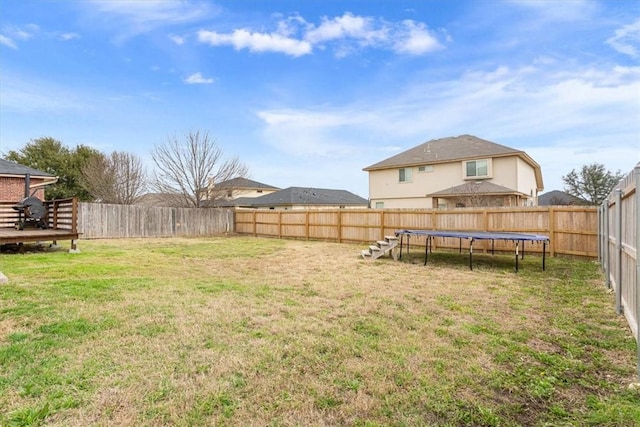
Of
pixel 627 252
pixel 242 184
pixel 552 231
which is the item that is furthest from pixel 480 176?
pixel 242 184

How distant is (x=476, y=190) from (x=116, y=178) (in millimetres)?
25906

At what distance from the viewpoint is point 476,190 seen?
62.0 feet

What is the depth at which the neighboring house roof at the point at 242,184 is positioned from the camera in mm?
22547

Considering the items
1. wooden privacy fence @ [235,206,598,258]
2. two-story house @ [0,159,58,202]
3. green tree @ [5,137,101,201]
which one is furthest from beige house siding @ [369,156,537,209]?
green tree @ [5,137,101,201]

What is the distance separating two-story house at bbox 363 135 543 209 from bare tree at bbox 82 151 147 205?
18303 millimetres

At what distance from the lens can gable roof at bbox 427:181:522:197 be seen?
18422 mm

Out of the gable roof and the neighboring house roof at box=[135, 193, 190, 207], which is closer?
the gable roof

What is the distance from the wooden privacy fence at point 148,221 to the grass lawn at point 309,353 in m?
9.86

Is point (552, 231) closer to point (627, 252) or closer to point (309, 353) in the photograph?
point (627, 252)

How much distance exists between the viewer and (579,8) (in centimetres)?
846

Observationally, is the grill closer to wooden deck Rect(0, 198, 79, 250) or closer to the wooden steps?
wooden deck Rect(0, 198, 79, 250)

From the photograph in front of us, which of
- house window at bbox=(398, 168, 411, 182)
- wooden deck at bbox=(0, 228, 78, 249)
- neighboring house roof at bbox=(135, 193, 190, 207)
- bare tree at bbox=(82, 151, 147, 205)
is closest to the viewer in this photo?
wooden deck at bbox=(0, 228, 78, 249)

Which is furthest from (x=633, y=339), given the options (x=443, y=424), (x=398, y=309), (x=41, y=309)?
(x=41, y=309)

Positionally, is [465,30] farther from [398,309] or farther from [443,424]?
[443,424]
